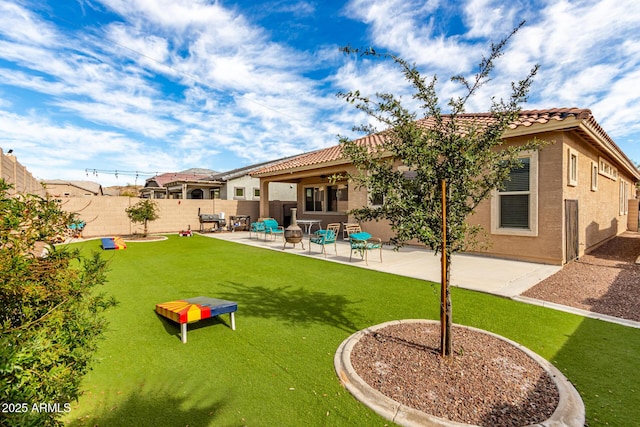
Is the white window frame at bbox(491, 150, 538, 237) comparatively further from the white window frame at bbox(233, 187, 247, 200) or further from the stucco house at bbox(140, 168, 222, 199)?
the stucco house at bbox(140, 168, 222, 199)

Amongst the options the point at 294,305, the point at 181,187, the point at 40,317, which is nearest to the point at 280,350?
the point at 294,305

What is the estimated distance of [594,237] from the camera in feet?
37.1

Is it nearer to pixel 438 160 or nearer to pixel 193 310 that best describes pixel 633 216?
pixel 438 160

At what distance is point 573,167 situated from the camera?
28.8 feet

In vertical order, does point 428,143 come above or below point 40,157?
below

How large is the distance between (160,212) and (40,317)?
1784 centimetres

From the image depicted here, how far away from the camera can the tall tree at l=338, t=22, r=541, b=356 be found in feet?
10.2

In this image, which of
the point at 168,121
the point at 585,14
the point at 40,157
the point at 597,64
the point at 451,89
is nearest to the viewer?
the point at 451,89

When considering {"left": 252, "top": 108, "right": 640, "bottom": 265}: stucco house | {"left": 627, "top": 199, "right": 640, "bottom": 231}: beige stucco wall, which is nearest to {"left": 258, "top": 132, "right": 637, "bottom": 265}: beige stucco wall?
{"left": 252, "top": 108, "right": 640, "bottom": 265}: stucco house

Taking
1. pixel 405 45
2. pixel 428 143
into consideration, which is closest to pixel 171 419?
pixel 428 143

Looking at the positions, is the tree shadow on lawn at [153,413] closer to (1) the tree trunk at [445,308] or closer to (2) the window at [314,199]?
(1) the tree trunk at [445,308]

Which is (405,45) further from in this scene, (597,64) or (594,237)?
(594,237)

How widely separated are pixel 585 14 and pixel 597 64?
13.2ft

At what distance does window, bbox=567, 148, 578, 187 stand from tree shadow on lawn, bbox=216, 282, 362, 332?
7.74 metres
